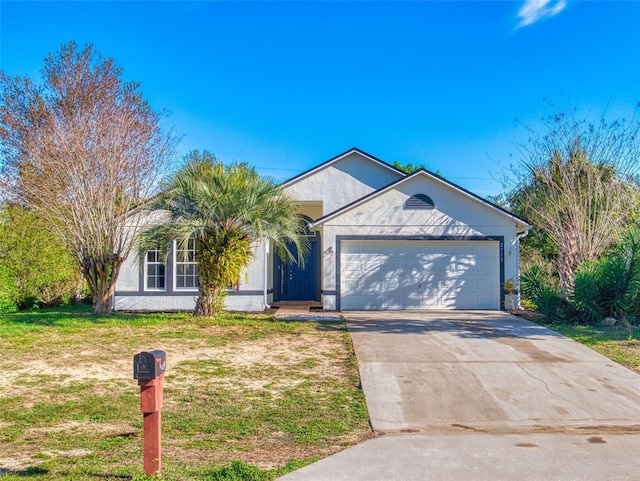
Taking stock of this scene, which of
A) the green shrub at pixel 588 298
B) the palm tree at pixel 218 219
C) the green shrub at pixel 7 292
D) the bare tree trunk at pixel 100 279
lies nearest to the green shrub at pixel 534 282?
the green shrub at pixel 588 298

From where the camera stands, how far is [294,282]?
1827cm

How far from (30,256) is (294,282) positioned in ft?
30.5

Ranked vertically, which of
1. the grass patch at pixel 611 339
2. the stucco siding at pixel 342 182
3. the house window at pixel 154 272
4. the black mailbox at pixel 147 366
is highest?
the stucco siding at pixel 342 182

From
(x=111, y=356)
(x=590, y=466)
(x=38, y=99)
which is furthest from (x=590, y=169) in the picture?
(x=38, y=99)

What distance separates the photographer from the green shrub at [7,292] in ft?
52.0

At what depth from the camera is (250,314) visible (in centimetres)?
1463

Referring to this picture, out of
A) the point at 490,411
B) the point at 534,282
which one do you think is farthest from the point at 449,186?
the point at 490,411

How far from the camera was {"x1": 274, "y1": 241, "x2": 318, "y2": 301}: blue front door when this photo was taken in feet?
59.7

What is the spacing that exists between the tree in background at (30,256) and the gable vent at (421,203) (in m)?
11.9

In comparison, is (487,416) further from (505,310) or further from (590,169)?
(590,169)

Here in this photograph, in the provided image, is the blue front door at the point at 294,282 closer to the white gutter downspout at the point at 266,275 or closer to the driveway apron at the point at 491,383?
the white gutter downspout at the point at 266,275

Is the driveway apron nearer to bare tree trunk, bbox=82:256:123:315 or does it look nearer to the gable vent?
the gable vent

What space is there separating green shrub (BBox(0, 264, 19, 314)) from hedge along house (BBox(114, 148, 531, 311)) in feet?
12.9

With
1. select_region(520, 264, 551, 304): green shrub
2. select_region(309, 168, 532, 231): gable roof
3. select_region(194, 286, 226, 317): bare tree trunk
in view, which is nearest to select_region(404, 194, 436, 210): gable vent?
select_region(309, 168, 532, 231): gable roof
